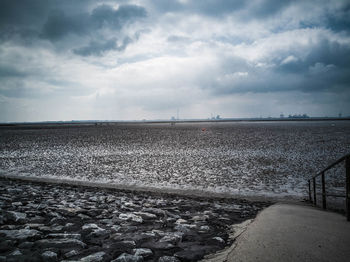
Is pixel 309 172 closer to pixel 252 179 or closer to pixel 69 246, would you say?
pixel 252 179

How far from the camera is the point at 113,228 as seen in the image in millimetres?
5617

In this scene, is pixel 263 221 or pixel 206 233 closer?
pixel 206 233

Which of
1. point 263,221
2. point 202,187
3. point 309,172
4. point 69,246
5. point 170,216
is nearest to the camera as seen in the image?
point 69,246

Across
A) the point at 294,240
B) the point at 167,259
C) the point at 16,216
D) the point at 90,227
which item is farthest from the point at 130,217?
the point at 294,240

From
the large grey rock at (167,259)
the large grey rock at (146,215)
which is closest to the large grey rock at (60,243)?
the large grey rock at (167,259)

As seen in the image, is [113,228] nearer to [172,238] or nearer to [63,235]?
[63,235]

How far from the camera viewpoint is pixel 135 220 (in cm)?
627

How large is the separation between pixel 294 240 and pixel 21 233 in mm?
6238

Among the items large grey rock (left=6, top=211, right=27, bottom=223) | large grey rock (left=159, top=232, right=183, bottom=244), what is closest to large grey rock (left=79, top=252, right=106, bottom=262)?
large grey rock (left=159, top=232, right=183, bottom=244)

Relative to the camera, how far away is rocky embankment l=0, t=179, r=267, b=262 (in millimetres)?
4262

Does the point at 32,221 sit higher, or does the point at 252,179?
the point at 32,221

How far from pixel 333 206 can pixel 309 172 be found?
22.1 feet

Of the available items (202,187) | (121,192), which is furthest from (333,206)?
(121,192)

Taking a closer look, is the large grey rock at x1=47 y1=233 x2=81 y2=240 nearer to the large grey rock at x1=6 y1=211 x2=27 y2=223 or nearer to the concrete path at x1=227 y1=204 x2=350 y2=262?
the large grey rock at x1=6 y1=211 x2=27 y2=223
